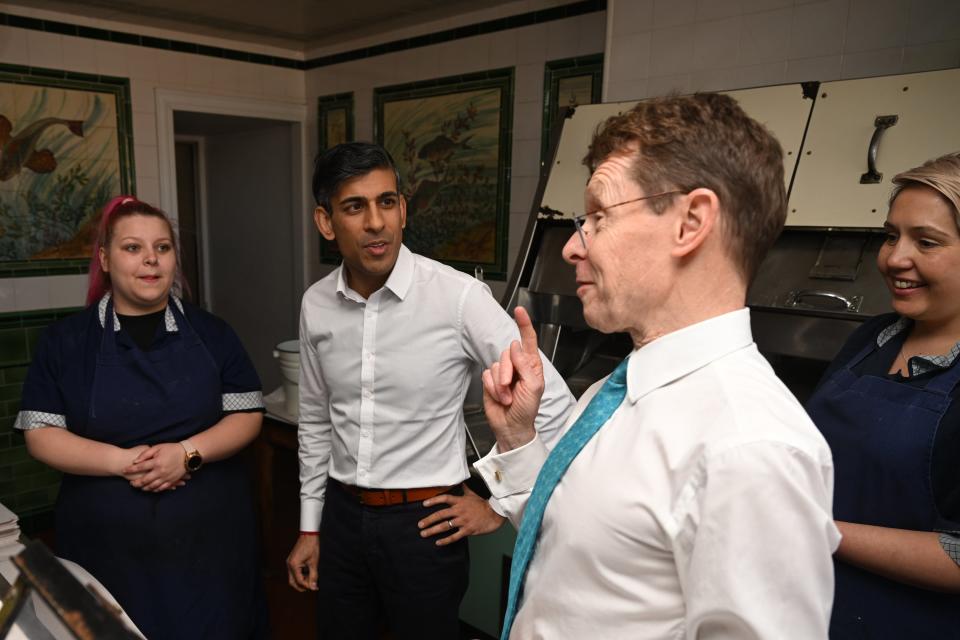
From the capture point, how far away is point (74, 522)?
5.37 ft

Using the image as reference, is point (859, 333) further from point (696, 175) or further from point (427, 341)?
point (427, 341)

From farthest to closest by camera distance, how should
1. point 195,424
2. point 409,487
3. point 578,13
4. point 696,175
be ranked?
point 578,13 < point 195,424 < point 409,487 < point 696,175

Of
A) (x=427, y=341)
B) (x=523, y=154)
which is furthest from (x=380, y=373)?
(x=523, y=154)

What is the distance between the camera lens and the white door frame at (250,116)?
12.3 feet

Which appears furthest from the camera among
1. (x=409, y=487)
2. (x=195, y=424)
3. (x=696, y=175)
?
(x=195, y=424)

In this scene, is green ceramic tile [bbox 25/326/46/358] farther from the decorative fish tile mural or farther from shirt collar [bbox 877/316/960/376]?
shirt collar [bbox 877/316/960/376]

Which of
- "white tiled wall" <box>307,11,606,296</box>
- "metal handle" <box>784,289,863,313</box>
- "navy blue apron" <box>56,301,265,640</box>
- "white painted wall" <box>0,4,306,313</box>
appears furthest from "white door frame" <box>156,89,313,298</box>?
"metal handle" <box>784,289,863,313</box>

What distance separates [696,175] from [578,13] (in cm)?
255

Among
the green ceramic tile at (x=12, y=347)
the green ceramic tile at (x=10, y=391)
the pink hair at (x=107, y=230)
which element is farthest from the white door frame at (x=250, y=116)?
the pink hair at (x=107, y=230)

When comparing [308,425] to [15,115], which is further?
[15,115]

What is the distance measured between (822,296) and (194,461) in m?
1.74

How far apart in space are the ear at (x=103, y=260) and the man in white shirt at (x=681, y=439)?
133 centimetres

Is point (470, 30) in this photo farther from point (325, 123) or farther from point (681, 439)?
point (681, 439)

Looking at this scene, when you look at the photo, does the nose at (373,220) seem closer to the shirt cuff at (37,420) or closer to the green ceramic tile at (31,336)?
the shirt cuff at (37,420)
